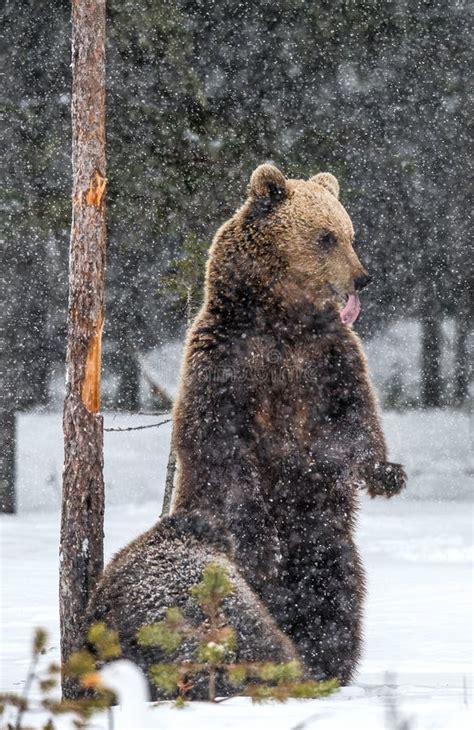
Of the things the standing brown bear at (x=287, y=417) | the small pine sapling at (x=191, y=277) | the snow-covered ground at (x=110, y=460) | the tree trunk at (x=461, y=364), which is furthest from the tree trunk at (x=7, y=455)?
the standing brown bear at (x=287, y=417)

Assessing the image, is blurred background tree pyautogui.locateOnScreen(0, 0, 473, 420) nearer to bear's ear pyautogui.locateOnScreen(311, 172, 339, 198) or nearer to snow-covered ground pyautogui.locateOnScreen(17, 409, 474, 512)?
snow-covered ground pyautogui.locateOnScreen(17, 409, 474, 512)

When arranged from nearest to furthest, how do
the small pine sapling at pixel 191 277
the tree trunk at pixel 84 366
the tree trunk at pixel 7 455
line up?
1. the tree trunk at pixel 84 366
2. the small pine sapling at pixel 191 277
3. the tree trunk at pixel 7 455

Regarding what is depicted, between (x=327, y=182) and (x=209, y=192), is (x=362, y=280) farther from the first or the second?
(x=209, y=192)

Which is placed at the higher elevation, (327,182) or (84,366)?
(327,182)

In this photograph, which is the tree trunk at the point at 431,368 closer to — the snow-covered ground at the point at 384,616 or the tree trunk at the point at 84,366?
the snow-covered ground at the point at 384,616

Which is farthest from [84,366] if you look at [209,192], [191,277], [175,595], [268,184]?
[209,192]

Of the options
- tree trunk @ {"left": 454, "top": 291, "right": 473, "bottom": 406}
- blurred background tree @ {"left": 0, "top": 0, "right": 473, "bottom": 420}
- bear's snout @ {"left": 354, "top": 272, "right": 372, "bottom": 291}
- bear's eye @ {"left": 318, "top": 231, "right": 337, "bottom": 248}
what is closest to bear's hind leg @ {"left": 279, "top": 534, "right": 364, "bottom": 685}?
bear's snout @ {"left": 354, "top": 272, "right": 372, "bottom": 291}

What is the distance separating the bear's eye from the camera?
14.3ft

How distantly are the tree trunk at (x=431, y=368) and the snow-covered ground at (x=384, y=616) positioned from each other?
50.9 inches

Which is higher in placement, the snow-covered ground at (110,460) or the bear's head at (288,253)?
the bear's head at (288,253)

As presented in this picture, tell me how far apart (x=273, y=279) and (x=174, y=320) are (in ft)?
22.9

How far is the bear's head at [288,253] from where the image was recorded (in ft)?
14.2

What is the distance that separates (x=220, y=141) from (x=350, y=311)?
5.88 meters

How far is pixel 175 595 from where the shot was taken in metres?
3.95
